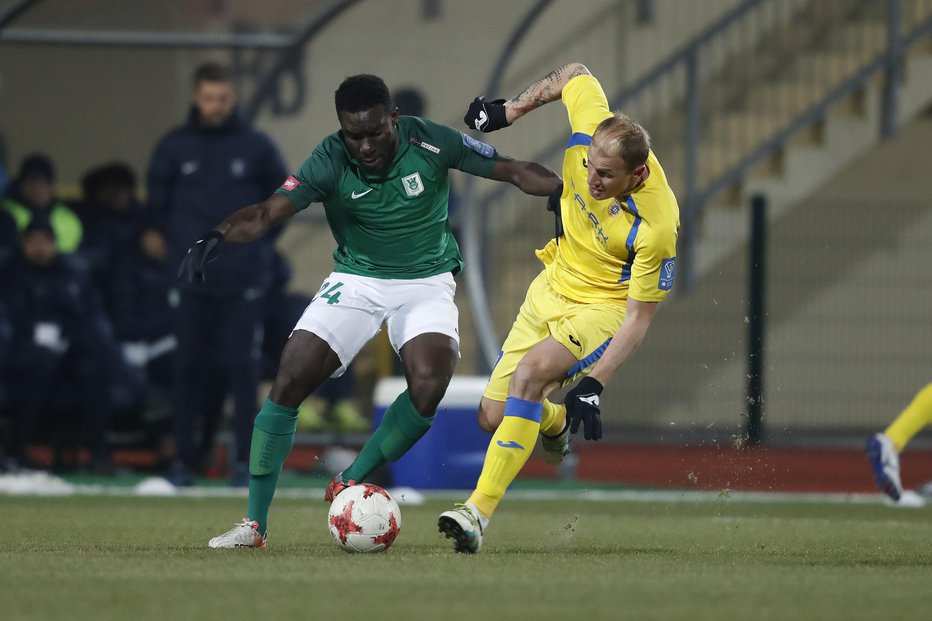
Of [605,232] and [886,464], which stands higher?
[605,232]

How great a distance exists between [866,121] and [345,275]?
8.74 metres

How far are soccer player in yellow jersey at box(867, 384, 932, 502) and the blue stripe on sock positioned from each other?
10.5ft

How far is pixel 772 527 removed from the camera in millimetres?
8812

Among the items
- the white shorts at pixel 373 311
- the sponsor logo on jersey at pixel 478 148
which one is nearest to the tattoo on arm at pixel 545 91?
A: the sponsor logo on jersey at pixel 478 148

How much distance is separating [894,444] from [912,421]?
0.20m

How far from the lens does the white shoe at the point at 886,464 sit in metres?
9.84

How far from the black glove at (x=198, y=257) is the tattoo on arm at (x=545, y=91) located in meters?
1.55

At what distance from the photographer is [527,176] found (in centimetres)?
752

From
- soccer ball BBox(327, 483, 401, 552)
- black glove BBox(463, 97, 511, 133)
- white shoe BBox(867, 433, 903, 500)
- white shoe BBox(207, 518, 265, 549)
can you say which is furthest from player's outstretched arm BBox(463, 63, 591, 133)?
white shoe BBox(867, 433, 903, 500)

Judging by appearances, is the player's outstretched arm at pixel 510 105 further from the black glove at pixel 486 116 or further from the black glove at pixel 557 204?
the black glove at pixel 557 204

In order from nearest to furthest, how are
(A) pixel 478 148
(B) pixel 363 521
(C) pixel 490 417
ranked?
(B) pixel 363 521 → (A) pixel 478 148 → (C) pixel 490 417

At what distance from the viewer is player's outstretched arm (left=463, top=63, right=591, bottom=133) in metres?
7.62

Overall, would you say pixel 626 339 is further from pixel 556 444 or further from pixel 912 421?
pixel 912 421

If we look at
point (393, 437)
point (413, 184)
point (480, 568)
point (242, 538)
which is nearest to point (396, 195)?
point (413, 184)
